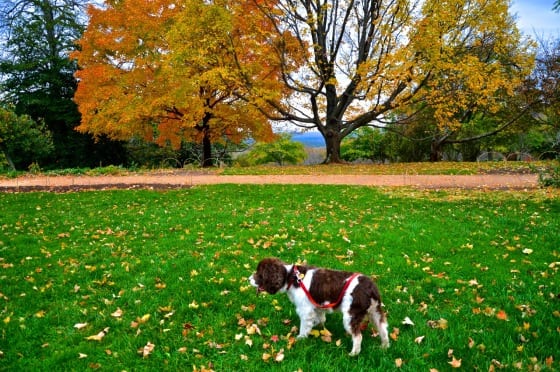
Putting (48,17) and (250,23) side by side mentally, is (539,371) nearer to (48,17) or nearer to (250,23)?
(250,23)

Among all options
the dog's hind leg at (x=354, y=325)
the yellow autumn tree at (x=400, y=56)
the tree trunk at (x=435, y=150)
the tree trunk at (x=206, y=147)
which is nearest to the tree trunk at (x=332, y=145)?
the yellow autumn tree at (x=400, y=56)

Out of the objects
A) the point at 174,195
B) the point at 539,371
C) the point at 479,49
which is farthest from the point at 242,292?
the point at 479,49

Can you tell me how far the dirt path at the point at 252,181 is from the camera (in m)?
13.8

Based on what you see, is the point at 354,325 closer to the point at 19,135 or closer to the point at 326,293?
the point at 326,293

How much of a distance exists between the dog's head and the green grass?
0.55 meters

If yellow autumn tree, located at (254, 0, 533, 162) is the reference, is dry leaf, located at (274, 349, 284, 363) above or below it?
below

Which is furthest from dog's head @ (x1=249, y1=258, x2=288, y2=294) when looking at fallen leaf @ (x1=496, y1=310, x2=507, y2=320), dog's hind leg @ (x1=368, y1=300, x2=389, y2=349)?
fallen leaf @ (x1=496, y1=310, x2=507, y2=320)

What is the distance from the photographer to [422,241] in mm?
7309

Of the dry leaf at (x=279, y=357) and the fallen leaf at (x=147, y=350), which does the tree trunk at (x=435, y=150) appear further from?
the fallen leaf at (x=147, y=350)

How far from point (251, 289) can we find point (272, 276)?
1425 millimetres

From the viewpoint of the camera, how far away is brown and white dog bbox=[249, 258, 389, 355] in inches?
145

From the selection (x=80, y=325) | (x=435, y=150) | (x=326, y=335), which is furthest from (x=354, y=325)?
(x=435, y=150)

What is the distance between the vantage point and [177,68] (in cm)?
1889

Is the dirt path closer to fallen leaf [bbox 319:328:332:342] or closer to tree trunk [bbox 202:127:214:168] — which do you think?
tree trunk [bbox 202:127:214:168]
